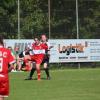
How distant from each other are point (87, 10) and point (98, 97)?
23140mm

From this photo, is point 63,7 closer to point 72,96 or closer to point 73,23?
point 73,23

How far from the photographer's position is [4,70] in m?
10.9

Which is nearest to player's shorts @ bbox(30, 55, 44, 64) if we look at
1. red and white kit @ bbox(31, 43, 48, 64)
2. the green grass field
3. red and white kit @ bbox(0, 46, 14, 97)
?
red and white kit @ bbox(31, 43, 48, 64)

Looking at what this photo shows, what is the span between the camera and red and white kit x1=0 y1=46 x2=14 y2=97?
10.8 meters

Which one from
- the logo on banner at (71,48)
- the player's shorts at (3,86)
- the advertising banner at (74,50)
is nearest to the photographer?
the player's shorts at (3,86)

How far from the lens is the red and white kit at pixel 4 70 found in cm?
1083

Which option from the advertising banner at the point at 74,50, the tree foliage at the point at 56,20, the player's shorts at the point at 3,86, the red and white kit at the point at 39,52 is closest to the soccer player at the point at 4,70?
the player's shorts at the point at 3,86

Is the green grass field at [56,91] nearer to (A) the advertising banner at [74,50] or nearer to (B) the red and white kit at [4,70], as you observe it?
(B) the red and white kit at [4,70]

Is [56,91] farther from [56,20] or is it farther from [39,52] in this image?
[56,20]

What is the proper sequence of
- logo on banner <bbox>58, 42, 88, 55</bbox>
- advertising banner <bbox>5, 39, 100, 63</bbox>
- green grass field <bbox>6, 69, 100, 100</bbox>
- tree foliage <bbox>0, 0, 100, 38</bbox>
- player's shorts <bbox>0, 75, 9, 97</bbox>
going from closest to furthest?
player's shorts <bbox>0, 75, 9, 97</bbox> < green grass field <bbox>6, 69, 100, 100</bbox> < advertising banner <bbox>5, 39, 100, 63</bbox> < logo on banner <bbox>58, 42, 88, 55</bbox> < tree foliage <bbox>0, 0, 100, 38</bbox>

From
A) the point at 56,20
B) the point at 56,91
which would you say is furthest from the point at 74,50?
the point at 56,91

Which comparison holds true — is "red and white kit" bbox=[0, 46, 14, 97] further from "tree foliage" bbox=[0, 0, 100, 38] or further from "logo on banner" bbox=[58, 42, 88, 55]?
"tree foliage" bbox=[0, 0, 100, 38]

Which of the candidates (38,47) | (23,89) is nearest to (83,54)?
(38,47)

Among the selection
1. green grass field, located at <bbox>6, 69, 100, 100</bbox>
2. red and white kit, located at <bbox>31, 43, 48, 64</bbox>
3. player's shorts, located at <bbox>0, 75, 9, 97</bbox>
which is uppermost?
red and white kit, located at <bbox>31, 43, 48, 64</bbox>
